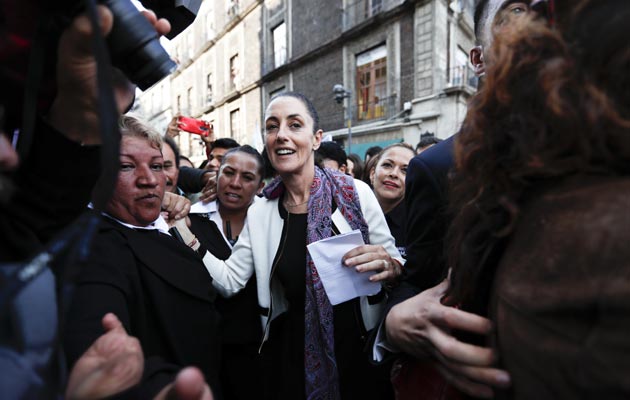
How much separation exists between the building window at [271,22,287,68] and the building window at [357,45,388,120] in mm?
Result: 5387

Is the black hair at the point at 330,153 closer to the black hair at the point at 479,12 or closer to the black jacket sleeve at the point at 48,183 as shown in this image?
the black hair at the point at 479,12

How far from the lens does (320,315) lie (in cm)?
179

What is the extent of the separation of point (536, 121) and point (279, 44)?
18785 millimetres

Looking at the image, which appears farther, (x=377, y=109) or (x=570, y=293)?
(x=377, y=109)

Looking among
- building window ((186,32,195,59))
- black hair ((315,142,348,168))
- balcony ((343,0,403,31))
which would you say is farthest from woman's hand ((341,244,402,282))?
building window ((186,32,195,59))

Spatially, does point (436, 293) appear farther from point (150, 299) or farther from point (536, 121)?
point (150, 299)

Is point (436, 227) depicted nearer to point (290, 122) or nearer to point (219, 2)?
point (290, 122)

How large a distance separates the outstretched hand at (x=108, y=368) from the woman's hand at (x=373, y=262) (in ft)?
2.93

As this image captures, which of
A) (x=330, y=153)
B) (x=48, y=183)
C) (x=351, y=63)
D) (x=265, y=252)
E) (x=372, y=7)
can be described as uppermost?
(x=372, y=7)

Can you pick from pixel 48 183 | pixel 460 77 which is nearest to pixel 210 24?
pixel 460 77

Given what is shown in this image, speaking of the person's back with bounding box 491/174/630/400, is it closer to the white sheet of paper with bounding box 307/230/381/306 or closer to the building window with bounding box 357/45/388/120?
the white sheet of paper with bounding box 307/230/381/306

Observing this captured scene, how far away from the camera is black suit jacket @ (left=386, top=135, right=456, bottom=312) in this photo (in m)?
1.10

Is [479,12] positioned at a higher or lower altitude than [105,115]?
higher

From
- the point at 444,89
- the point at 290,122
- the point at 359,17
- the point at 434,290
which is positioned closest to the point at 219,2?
the point at 359,17
